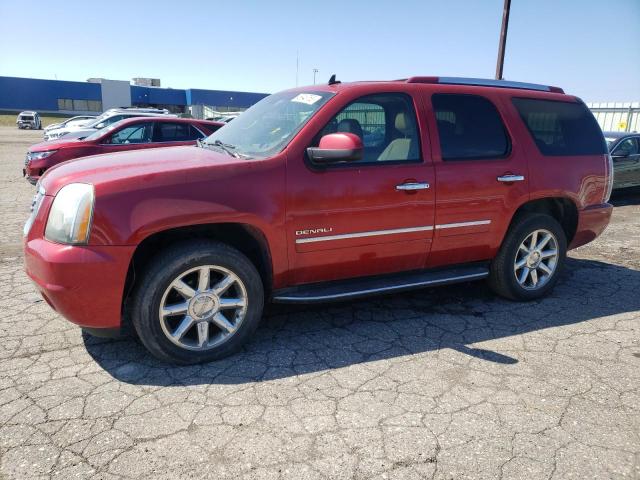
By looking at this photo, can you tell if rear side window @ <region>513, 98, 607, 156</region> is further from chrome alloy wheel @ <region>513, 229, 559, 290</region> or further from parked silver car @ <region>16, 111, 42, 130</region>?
parked silver car @ <region>16, 111, 42, 130</region>

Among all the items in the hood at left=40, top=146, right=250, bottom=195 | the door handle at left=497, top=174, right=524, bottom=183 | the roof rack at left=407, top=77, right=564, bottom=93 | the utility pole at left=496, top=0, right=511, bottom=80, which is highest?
the utility pole at left=496, top=0, right=511, bottom=80

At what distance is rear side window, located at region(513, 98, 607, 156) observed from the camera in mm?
4410

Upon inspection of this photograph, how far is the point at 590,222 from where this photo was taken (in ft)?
15.5

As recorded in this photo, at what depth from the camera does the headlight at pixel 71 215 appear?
2842 mm

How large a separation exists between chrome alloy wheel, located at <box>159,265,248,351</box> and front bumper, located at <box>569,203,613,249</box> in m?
3.37

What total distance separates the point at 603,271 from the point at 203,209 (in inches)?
188

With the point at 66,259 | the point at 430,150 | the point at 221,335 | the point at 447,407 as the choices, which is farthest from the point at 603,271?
the point at 66,259

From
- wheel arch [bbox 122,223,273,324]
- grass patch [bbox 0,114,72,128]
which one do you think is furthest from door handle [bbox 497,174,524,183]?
grass patch [bbox 0,114,72,128]

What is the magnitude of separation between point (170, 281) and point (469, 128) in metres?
2.69

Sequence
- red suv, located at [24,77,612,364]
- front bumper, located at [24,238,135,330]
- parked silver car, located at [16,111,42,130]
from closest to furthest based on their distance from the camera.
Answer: front bumper, located at [24,238,135,330] < red suv, located at [24,77,612,364] < parked silver car, located at [16,111,42,130]

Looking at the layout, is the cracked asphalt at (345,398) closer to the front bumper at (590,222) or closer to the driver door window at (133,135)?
the front bumper at (590,222)

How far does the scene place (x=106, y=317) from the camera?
9.79 ft

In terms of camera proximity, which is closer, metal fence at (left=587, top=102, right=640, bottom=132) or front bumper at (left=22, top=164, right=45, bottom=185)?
front bumper at (left=22, top=164, right=45, bottom=185)

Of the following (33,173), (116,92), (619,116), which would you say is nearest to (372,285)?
(33,173)
